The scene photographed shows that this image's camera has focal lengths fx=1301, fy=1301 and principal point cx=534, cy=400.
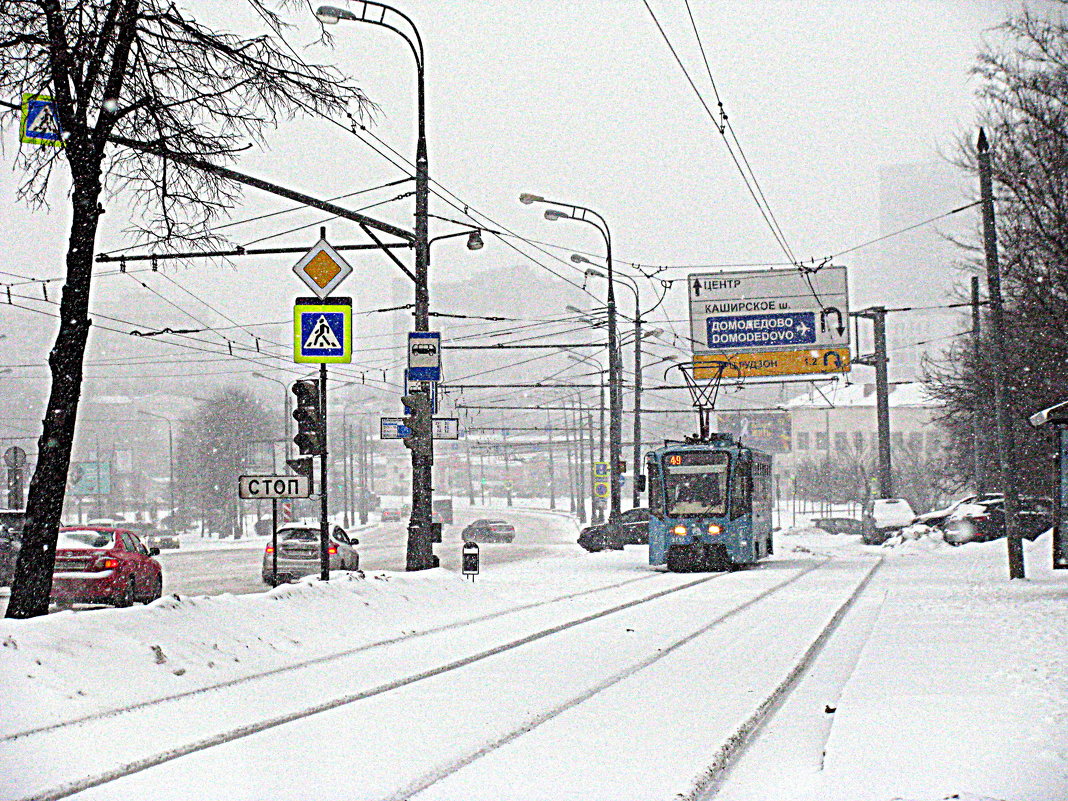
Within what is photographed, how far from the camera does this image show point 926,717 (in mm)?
8758

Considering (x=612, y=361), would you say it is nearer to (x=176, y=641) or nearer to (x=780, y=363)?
(x=780, y=363)

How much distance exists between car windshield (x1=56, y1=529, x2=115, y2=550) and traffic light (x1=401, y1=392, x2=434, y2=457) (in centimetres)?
541

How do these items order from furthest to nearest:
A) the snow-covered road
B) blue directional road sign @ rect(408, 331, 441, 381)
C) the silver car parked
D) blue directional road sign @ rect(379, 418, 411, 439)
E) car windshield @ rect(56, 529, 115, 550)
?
blue directional road sign @ rect(379, 418, 411, 439), the silver car parked, blue directional road sign @ rect(408, 331, 441, 381), car windshield @ rect(56, 529, 115, 550), the snow-covered road

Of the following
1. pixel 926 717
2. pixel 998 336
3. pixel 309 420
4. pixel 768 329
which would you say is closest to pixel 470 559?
pixel 309 420

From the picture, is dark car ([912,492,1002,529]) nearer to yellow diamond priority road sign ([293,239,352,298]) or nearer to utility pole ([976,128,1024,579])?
utility pole ([976,128,1024,579])

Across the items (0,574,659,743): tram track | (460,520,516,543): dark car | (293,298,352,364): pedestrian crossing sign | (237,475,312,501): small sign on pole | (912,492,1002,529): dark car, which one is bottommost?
(460,520,516,543): dark car

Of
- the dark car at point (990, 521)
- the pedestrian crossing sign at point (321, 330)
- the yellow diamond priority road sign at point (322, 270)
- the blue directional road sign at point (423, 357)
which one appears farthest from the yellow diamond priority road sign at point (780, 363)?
the pedestrian crossing sign at point (321, 330)

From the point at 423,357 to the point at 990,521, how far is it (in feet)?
77.5

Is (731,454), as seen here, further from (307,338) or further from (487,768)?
(487,768)

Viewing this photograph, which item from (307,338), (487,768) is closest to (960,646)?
(487,768)

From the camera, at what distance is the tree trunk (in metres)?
11.9

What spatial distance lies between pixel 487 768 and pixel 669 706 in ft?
8.82

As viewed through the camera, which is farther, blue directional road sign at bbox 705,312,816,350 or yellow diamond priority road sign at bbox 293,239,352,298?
blue directional road sign at bbox 705,312,816,350

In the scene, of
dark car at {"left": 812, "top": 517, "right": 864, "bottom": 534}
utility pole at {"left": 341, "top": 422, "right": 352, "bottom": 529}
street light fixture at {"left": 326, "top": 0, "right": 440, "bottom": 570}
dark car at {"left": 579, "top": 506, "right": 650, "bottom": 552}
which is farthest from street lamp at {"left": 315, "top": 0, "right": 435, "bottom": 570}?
utility pole at {"left": 341, "top": 422, "right": 352, "bottom": 529}
